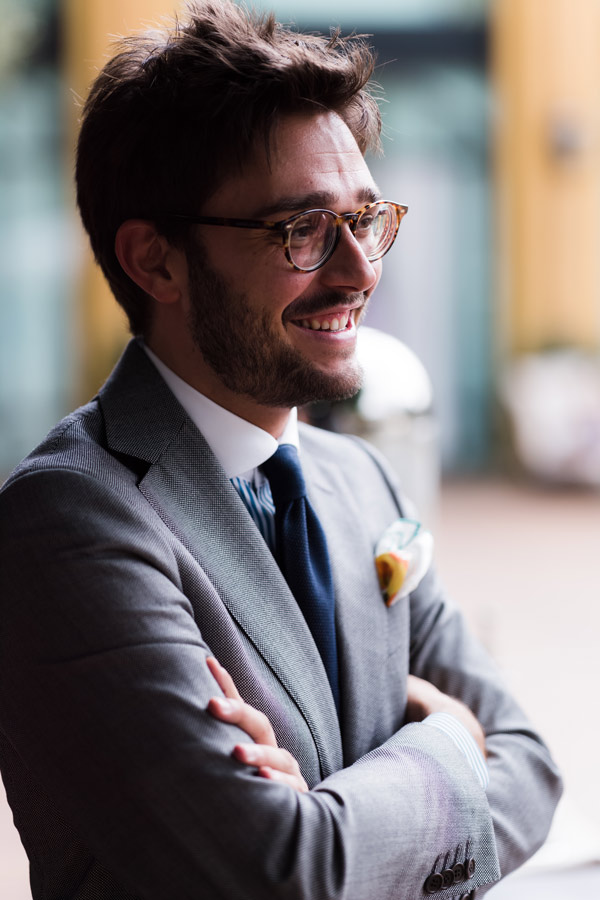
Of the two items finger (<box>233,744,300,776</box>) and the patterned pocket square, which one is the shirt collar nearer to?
the patterned pocket square

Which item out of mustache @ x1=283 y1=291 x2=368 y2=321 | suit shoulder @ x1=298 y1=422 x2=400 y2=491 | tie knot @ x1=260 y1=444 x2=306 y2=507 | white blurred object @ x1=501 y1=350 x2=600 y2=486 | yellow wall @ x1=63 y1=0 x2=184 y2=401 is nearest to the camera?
mustache @ x1=283 y1=291 x2=368 y2=321

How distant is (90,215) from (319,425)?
3.52ft

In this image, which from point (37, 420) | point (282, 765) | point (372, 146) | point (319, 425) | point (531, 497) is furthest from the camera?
point (37, 420)

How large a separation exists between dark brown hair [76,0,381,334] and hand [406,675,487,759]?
754 mm

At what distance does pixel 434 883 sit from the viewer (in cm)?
126

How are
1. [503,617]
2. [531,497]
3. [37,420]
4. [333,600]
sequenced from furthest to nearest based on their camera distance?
[37,420] → [531,497] → [503,617] → [333,600]

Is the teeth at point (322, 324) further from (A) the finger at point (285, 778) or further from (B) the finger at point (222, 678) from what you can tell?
(A) the finger at point (285, 778)

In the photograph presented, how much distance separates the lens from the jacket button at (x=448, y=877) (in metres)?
1.27

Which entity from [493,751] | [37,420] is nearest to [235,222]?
[493,751]

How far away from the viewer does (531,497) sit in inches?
316

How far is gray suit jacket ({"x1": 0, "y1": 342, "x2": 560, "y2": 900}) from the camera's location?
A: 1101mm

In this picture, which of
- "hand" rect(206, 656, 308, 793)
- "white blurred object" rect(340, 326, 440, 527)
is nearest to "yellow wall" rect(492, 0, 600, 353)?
"white blurred object" rect(340, 326, 440, 527)

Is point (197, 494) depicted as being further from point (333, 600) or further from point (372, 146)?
point (372, 146)

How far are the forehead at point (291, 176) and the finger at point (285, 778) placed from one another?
687mm
